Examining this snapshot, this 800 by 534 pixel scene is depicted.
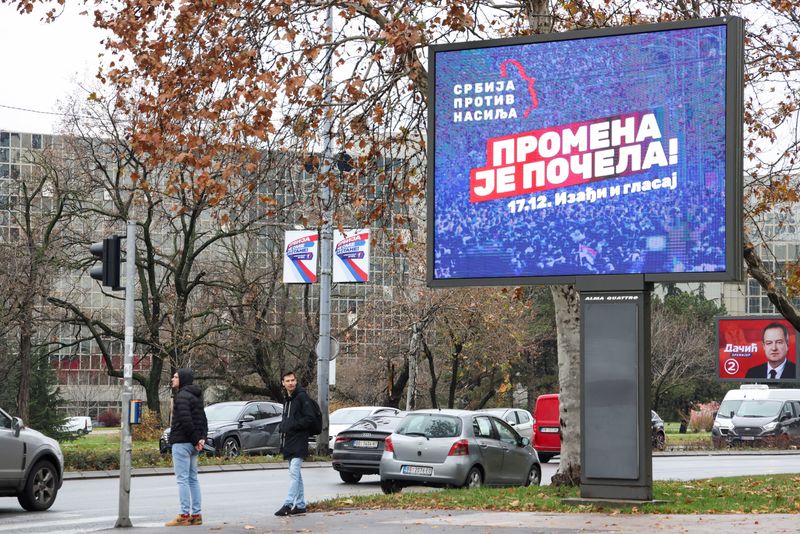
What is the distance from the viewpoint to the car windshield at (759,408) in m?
47.6

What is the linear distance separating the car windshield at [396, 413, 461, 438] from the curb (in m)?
8.31

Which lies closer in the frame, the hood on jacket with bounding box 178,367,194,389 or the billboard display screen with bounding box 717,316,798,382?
the hood on jacket with bounding box 178,367,194,389

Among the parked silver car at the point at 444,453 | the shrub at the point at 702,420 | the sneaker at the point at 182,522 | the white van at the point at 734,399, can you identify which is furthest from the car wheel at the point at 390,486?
the shrub at the point at 702,420

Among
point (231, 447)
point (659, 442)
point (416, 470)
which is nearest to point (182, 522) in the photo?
point (416, 470)

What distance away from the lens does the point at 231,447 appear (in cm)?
3366

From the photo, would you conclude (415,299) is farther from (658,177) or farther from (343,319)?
(658,177)

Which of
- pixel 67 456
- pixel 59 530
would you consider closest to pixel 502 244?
pixel 59 530

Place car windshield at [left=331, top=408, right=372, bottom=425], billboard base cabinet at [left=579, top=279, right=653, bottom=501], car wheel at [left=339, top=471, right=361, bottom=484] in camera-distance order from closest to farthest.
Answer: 1. billboard base cabinet at [left=579, top=279, right=653, bottom=501]
2. car wheel at [left=339, top=471, right=361, bottom=484]
3. car windshield at [left=331, top=408, right=372, bottom=425]

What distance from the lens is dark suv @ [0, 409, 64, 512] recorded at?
56.8 ft

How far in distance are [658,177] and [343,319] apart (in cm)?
5219

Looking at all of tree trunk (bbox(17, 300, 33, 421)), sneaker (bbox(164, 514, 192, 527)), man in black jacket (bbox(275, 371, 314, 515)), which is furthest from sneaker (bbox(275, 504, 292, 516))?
tree trunk (bbox(17, 300, 33, 421))

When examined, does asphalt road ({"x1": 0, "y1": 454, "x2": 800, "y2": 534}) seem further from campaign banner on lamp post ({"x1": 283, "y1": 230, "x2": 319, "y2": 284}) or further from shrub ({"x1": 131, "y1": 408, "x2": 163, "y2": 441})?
shrub ({"x1": 131, "y1": 408, "x2": 163, "y2": 441})

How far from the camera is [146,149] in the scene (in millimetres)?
17703

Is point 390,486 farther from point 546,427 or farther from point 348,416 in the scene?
point 348,416
